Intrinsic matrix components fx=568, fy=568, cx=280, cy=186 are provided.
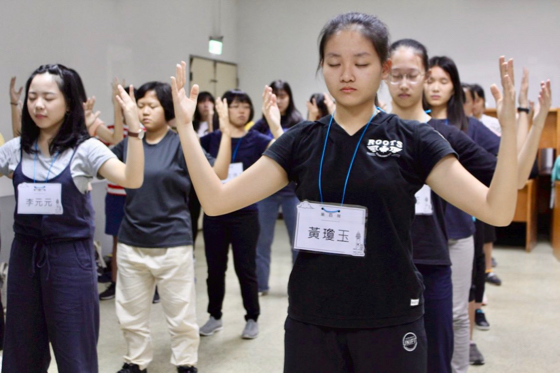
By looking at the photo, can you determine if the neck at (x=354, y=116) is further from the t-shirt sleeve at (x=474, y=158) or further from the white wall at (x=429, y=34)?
the white wall at (x=429, y=34)

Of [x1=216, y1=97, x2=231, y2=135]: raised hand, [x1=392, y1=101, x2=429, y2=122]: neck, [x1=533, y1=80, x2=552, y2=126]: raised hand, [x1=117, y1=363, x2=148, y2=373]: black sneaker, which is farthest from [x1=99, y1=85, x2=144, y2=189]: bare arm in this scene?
[x1=533, y1=80, x2=552, y2=126]: raised hand

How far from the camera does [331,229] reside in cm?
127

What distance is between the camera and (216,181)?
1.32 meters

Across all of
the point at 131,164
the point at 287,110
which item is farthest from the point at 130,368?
the point at 287,110

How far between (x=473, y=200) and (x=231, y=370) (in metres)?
2.14

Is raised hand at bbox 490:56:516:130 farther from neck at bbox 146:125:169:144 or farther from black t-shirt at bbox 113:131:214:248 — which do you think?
neck at bbox 146:125:169:144

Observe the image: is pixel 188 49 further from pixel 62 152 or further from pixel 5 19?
pixel 62 152

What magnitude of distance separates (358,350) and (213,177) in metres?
0.51

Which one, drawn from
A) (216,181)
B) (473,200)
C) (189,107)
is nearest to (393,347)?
(473,200)

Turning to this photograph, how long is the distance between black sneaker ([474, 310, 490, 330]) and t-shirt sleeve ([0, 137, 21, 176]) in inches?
117

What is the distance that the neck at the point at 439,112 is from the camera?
2.47m

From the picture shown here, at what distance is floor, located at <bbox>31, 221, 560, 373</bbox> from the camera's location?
310 cm

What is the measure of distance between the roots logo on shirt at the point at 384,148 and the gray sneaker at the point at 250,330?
2447 millimetres

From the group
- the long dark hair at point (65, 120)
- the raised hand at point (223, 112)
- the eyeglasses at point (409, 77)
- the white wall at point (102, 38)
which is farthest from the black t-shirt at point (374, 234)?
the white wall at point (102, 38)
